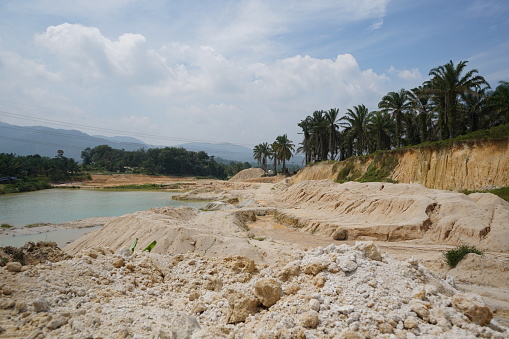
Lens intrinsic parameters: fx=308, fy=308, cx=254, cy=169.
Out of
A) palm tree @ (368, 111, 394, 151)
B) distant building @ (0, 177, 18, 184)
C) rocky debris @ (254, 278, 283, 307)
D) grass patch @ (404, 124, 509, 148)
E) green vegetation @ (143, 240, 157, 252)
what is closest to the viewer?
rocky debris @ (254, 278, 283, 307)

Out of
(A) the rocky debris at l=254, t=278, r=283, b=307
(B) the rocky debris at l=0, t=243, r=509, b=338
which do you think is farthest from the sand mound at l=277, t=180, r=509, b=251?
(A) the rocky debris at l=254, t=278, r=283, b=307

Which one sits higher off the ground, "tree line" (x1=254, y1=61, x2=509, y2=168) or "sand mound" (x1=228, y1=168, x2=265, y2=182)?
"tree line" (x1=254, y1=61, x2=509, y2=168)

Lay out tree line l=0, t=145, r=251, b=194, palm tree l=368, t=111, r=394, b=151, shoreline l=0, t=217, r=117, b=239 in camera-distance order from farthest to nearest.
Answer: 1. tree line l=0, t=145, r=251, b=194
2. palm tree l=368, t=111, r=394, b=151
3. shoreline l=0, t=217, r=117, b=239

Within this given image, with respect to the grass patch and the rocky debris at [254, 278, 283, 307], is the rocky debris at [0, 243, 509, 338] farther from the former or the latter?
the grass patch

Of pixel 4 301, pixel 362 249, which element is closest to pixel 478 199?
pixel 362 249

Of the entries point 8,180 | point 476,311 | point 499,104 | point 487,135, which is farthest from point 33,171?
point 499,104

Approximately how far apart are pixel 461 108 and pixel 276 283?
39.2 metres

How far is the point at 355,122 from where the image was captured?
43344mm

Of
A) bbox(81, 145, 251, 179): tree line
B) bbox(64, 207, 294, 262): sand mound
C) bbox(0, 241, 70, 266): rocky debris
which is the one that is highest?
bbox(81, 145, 251, 179): tree line

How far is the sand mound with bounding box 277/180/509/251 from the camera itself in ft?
38.2

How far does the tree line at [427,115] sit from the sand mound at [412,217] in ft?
51.6

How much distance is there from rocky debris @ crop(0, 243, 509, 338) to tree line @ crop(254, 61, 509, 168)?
28.5m

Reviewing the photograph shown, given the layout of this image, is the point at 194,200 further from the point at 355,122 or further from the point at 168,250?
the point at 168,250

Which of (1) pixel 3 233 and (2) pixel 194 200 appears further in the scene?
(2) pixel 194 200
